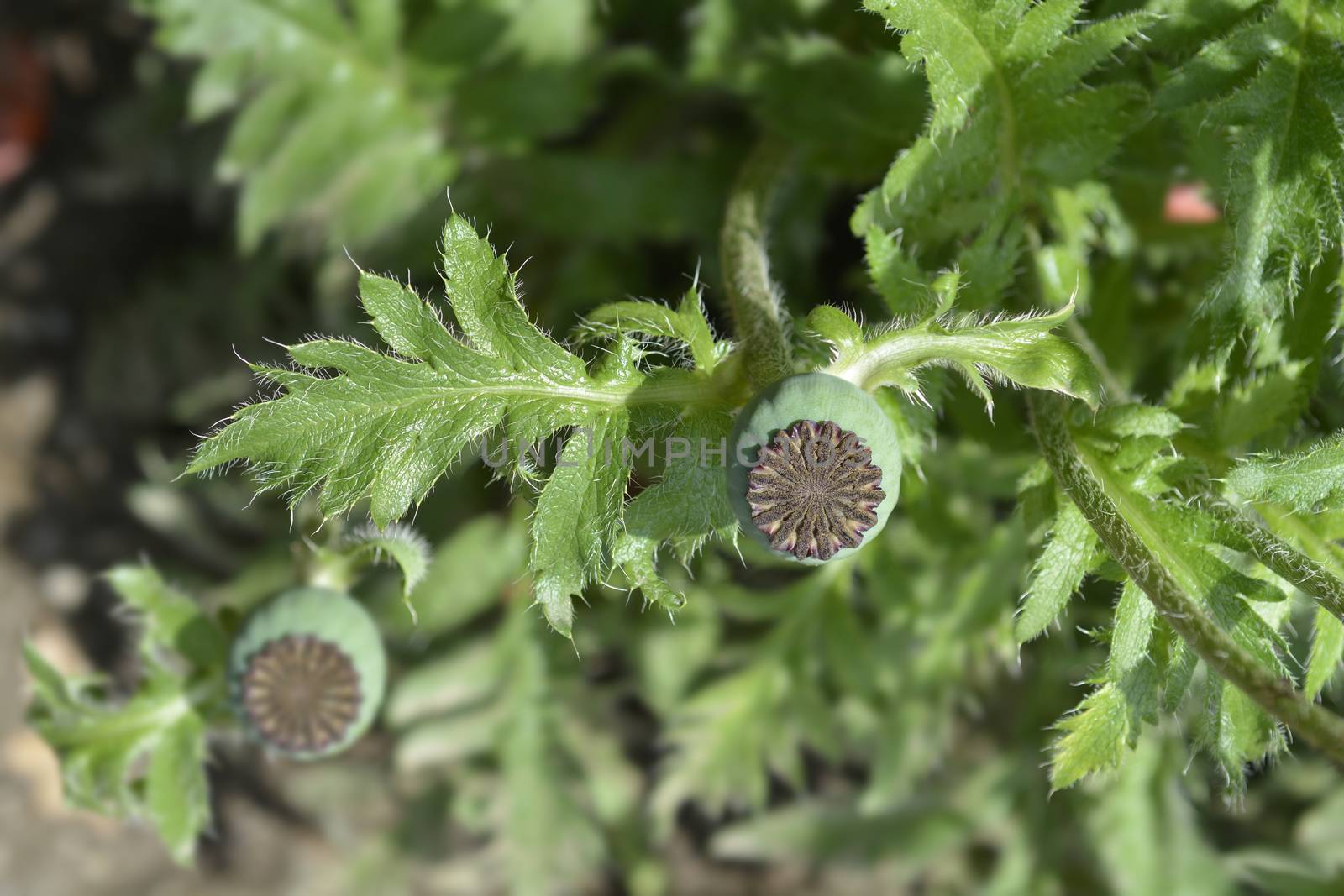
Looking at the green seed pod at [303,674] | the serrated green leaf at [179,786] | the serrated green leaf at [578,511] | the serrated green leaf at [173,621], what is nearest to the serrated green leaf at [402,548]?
the green seed pod at [303,674]

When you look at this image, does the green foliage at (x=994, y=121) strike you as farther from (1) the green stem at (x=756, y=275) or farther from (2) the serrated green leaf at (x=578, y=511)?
(2) the serrated green leaf at (x=578, y=511)

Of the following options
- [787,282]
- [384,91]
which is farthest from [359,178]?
[787,282]

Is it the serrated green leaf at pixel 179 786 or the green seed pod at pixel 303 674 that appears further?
the serrated green leaf at pixel 179 786

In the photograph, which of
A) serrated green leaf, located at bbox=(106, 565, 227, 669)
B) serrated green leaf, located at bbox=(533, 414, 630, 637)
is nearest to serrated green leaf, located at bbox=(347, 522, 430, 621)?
serrated green leaf, located at bbox=(533, 414, 630, 637)

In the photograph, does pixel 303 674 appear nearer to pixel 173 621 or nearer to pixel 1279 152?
pixel 173 621

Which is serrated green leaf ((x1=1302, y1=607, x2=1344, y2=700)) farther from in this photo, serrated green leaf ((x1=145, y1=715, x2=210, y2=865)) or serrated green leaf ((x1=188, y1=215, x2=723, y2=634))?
serrated green leaf ((x1=145, y1=715, x2=210, y2=865))

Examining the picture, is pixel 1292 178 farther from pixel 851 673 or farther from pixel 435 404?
pixel 851 673

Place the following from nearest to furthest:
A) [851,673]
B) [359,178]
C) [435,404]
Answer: [435,404] < [851,673] < [359,178]
